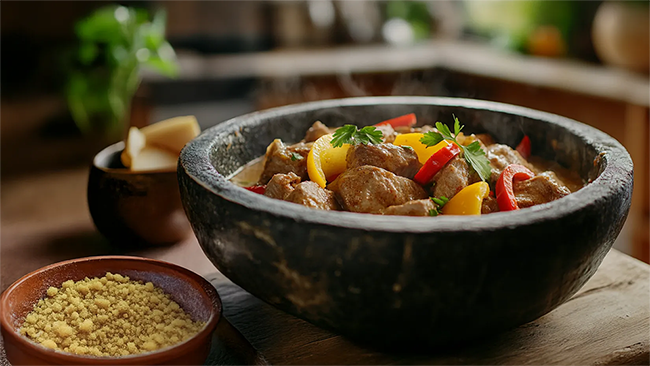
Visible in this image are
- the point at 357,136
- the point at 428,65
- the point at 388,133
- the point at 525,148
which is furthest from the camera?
the point at 428,65

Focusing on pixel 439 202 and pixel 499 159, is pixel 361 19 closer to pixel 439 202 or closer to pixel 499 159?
pixel 499 159

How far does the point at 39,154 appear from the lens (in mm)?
4250

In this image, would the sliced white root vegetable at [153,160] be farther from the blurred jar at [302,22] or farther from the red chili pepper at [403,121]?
the blurred jar at [302,22]

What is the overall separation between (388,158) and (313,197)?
0.69 ft

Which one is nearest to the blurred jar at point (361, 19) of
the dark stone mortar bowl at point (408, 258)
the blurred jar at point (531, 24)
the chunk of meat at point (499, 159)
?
the blurred jar at point (531, 24)

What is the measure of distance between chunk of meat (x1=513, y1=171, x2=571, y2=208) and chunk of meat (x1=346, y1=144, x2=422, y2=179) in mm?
224

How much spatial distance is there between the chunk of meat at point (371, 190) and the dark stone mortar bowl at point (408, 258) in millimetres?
226

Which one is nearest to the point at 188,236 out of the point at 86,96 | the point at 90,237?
the point at 90,237

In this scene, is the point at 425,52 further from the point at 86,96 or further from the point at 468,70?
the point at 86,96

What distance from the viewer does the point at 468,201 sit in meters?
1.23

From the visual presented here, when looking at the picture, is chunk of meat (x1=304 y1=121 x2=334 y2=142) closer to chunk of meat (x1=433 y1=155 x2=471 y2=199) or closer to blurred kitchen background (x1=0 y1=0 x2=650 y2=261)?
chunk of meat (x1=433 y1=155 x2=471 y2=199)

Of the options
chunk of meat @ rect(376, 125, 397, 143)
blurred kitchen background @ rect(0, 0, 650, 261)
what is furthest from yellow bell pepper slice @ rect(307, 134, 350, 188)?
blurred kitchen background @ rect(0, 0, 650, 261)

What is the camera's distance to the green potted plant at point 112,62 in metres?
3.38

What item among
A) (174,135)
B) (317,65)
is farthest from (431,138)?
(317,65)
